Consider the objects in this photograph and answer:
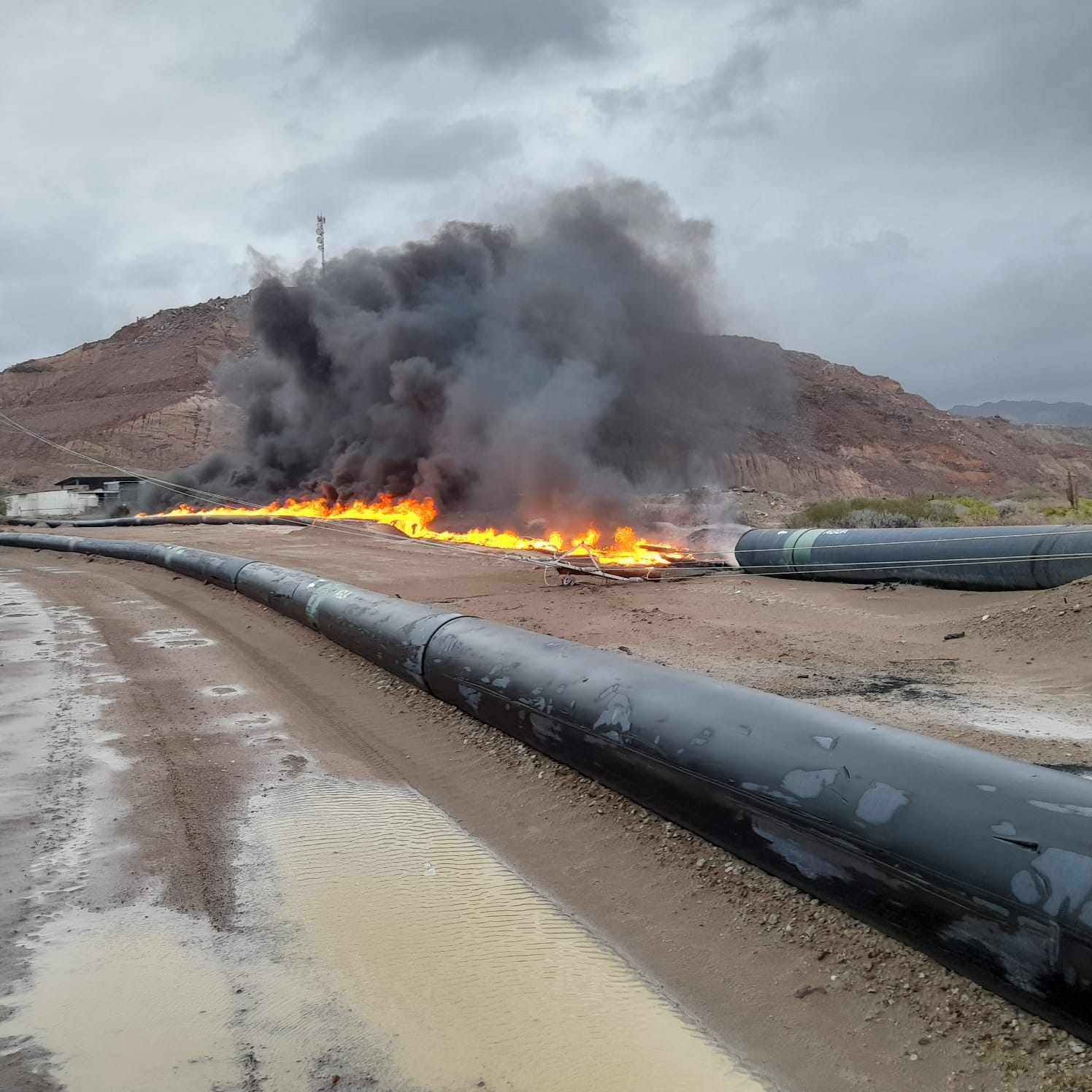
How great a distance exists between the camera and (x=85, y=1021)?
2.72m

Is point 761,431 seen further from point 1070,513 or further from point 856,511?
point 1070,513

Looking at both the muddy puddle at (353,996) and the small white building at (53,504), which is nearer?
the muddy puddle at (353,996)

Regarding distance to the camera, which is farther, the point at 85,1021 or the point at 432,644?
the point at 432,644

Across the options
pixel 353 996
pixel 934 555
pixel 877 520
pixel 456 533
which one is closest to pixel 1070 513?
pixel 877 520

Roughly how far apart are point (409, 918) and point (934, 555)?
11.7 meters

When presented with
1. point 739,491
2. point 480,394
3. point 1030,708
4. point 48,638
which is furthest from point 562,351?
point 1030,708

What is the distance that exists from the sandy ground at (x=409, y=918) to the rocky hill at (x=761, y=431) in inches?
1910

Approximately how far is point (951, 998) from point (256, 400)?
145ft

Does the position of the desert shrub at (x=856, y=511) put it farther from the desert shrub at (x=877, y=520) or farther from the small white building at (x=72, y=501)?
the small white building at (x=72, y=501)

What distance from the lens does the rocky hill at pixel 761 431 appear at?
183 feet

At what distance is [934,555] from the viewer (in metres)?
13.0

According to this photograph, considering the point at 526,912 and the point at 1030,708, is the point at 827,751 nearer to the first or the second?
the point at 526,912

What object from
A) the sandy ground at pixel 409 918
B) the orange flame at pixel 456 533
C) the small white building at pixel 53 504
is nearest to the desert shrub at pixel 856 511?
the orange flame at pixel 456 533

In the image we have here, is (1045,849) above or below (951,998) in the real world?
above
